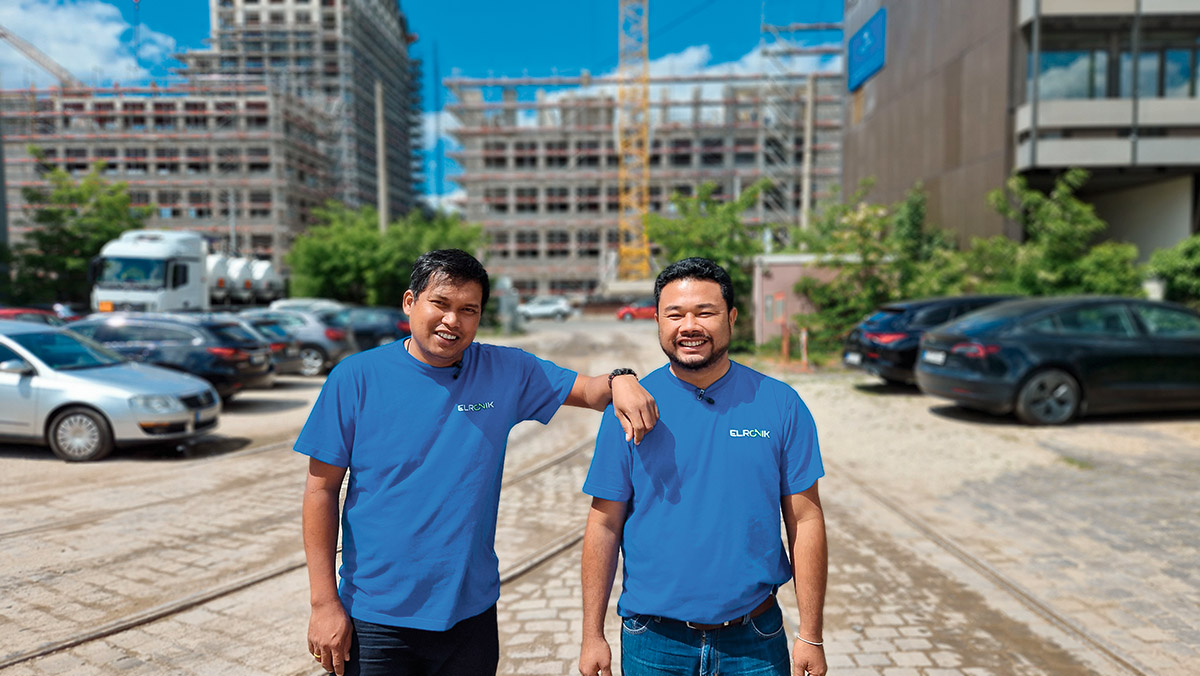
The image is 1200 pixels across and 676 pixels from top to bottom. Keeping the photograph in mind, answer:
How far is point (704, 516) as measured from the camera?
205cm

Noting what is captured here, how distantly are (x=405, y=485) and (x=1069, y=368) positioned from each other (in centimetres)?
961

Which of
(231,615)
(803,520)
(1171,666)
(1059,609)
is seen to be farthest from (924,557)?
(231,615)

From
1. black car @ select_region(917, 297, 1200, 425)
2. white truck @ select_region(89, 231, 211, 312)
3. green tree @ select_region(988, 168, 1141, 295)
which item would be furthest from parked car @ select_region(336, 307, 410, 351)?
green tree @ select_region(988, 168, 1141, 295)

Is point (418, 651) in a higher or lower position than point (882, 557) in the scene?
higher

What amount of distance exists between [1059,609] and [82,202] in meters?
38.0

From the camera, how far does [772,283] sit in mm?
21453

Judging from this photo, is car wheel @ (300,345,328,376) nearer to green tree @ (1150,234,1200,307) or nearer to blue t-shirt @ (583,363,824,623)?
blue t-shirt @ (583,363,824,623)

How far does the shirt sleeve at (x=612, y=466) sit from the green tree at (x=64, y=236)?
103 ft

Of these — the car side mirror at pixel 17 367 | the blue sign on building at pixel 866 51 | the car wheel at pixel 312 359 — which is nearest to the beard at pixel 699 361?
the car side mirror at pixel 17 367

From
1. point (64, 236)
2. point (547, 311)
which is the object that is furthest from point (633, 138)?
point (64, 236)

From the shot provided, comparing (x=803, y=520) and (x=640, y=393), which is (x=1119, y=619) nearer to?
(x=803, y=520)

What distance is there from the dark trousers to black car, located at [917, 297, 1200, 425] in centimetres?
878

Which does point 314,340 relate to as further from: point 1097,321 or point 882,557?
point 1097,321

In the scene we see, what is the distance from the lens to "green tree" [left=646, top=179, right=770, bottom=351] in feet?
70.3
